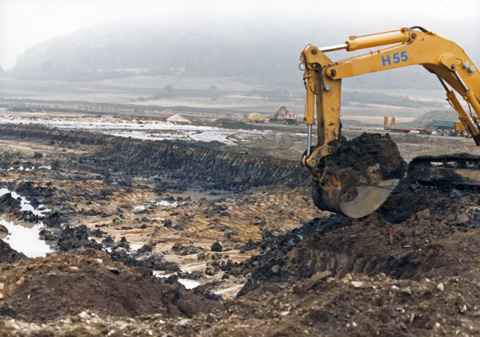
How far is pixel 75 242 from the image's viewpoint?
13117 millimetres

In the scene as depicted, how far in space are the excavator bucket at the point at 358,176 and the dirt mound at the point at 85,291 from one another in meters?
3.86

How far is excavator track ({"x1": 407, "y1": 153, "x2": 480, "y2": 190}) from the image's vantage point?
13657 millimetres

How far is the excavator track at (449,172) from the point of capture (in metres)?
13.7

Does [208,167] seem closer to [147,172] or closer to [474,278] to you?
[147,172]

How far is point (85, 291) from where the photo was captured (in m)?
6.75

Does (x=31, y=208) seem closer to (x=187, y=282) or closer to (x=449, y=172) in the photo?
(x=187, y=282)

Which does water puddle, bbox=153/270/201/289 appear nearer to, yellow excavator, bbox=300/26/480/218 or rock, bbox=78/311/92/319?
yellow excavator, bbox=300/26/480/218

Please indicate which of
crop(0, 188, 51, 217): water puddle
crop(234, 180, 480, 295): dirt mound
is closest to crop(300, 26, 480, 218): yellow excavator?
crop(234, 180, 480, 295): dirt mound

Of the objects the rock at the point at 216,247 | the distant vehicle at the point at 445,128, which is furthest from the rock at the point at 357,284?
the distant vehicle at the point at 445,128

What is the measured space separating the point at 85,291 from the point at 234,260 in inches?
218

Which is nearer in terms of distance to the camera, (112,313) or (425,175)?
(112,313)

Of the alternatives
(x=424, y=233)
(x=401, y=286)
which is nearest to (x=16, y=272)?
(x=401, y=286)

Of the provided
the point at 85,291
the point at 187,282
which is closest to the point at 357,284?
the point at 85,291

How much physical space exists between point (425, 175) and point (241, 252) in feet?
17.4
